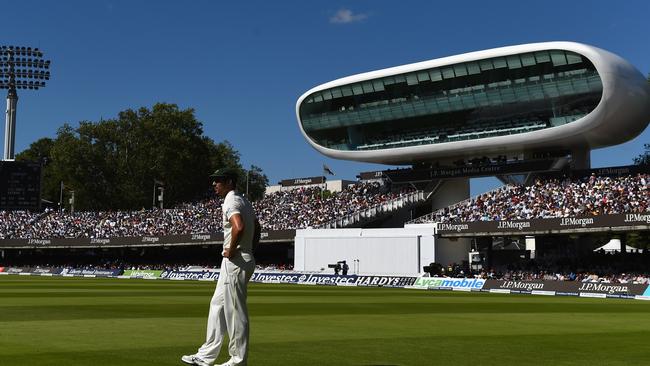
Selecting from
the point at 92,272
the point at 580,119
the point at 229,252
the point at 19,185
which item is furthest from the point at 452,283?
the point at 229,252

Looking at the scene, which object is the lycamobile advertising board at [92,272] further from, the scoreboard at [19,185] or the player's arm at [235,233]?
the player's arm at [235,233]

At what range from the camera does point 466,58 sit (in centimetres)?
6097

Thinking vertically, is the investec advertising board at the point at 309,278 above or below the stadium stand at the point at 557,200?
below

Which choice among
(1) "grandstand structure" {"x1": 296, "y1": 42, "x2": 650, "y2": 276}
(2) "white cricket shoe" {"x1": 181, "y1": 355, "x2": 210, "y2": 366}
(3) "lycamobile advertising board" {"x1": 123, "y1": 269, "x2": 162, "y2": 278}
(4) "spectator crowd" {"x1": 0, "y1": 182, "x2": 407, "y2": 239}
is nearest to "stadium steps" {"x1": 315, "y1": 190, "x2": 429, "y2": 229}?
(4) "spectator crowd" {"x1": 0, "y1": 182, "x2": 407, "y2": 239}

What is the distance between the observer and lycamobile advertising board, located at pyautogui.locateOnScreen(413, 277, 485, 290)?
42169 mm

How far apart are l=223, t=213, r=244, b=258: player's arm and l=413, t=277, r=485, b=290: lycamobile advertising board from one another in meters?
35.2

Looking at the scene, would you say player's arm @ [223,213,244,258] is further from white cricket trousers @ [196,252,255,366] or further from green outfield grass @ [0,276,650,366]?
green outfield grass @ [0,276,650,366]

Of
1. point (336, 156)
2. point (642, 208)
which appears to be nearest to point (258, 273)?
point (336, 156)

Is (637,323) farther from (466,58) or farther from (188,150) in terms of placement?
(188,150)

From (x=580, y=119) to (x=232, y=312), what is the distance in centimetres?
5290

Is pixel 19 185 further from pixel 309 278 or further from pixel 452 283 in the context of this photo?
pixel 452 283

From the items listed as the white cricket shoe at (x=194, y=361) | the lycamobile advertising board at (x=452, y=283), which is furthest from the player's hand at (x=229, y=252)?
the lycamobile advertising board at (x=452, y=283)

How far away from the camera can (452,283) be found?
42.9m

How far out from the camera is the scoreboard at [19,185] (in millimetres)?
55656
